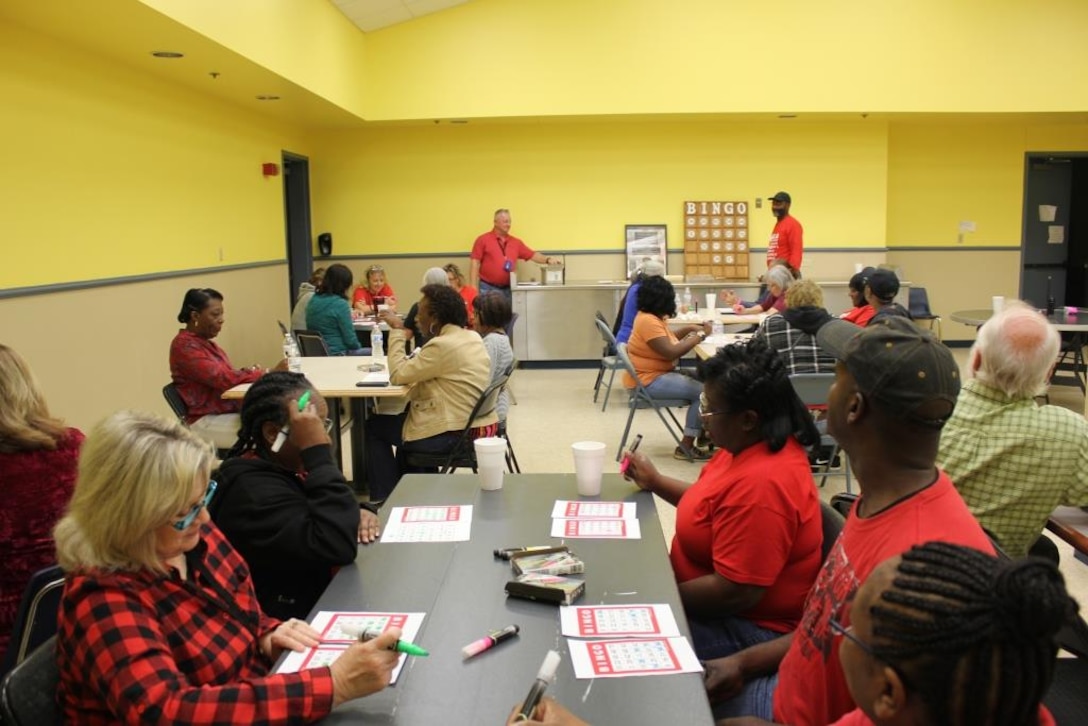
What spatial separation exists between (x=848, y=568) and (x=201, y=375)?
12.6 feet

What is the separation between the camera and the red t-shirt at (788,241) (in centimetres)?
881

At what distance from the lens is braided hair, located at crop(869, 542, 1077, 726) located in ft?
3.37

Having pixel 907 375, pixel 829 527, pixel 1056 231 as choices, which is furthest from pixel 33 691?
pixel 1056 231

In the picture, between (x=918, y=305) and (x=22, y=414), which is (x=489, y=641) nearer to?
(x=22, y=414)

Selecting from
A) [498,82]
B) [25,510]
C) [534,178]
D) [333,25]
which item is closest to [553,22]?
[498,82]

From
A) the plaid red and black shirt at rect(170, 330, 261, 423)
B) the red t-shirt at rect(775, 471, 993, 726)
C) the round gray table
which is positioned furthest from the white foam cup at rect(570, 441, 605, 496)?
the round gray table

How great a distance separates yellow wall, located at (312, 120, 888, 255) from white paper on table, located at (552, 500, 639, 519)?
791cm

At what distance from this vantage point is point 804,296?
5.17 m

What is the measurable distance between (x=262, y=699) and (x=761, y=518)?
1170mm

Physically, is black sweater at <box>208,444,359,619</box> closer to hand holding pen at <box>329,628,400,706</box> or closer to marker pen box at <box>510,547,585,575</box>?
marker pen box at <box>510,547,585,575</box>

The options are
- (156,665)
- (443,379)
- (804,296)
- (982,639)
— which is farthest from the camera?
(804,296)

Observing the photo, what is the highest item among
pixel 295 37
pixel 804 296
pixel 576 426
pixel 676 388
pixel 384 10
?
pixel 384 10

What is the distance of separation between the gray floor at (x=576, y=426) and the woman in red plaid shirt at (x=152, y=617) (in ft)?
10.1

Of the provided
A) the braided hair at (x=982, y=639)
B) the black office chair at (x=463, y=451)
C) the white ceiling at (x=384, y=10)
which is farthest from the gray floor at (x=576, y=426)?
the white ceiling at (x=384, y=10)
